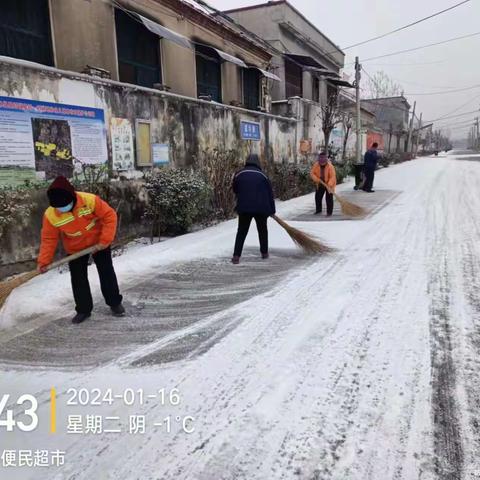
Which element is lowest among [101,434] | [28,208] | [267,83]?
[101,434]

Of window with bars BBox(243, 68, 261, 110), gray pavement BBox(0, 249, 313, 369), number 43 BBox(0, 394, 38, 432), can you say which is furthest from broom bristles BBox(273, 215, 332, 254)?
window with bars BBox(243, 68, 261, 110)

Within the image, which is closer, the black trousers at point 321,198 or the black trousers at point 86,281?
the black trousers at point 86,281

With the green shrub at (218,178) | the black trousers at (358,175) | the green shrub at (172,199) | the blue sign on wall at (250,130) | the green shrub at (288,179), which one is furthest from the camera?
the black trousers at (358,175)

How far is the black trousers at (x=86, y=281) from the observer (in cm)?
395

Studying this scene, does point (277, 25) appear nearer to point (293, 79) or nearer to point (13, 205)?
point (293, 79)

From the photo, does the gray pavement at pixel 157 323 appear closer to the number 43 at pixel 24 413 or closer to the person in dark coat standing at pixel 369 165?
the number 43 at pixel 24 413

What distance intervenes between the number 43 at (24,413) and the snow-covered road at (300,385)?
4cm

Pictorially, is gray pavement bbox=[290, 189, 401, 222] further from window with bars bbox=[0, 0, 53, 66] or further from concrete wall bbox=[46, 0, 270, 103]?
window with bars bbox=[0, 0, 53, 66]

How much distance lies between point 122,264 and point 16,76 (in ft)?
8.69

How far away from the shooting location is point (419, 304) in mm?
3996

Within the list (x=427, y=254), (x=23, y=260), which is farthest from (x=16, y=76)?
(x=427, y=254)

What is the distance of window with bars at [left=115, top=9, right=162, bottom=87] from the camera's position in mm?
9445

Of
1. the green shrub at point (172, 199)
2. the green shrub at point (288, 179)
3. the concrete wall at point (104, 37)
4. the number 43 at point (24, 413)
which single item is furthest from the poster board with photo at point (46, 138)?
the green shrub at point (288, 179)

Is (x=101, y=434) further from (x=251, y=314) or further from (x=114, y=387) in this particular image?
(x=251, y=314)
